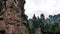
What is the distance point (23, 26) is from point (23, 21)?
1.11ft

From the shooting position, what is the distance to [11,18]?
9.99 metres

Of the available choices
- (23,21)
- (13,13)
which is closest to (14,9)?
(13,13)

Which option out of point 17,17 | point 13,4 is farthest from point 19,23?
point 13,4

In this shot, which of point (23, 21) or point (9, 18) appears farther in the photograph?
point (23, 21)

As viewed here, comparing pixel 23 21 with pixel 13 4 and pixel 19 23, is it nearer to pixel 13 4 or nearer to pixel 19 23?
pixel 19 23

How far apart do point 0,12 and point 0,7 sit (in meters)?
0.30

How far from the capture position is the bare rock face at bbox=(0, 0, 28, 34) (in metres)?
9.80

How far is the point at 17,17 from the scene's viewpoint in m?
10.3

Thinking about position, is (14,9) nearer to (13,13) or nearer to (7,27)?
(13,13)

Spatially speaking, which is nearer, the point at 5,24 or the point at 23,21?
the point at 5,24

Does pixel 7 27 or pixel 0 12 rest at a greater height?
pixel 0 12

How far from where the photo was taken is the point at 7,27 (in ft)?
32.1

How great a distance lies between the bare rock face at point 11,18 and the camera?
32.2 ft

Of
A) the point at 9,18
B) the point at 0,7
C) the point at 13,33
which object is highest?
the point at 0,7
